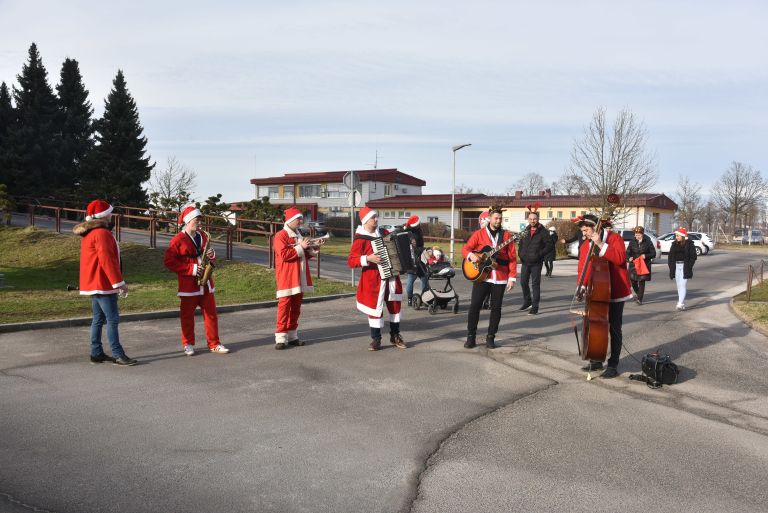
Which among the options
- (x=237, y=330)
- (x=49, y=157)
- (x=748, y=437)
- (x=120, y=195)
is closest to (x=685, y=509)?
(x=748, y=437)

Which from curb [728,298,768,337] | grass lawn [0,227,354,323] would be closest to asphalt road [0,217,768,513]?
curb [728,298,768,337]

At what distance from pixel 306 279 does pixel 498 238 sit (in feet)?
9.17

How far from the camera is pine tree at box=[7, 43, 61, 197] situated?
4244cm

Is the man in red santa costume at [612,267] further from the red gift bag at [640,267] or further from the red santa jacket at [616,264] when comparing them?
the red gift bag at [640,267]

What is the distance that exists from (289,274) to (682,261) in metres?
9.66

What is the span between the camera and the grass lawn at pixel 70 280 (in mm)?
12250

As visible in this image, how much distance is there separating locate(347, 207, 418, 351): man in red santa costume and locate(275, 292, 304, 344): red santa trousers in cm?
92

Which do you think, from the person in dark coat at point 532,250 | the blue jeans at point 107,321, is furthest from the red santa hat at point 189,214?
the person in dark coat at point 532,250

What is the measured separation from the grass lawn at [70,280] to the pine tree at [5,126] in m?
20.0

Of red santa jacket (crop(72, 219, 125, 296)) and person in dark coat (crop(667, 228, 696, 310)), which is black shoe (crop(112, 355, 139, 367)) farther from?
person in dark coat (crop(667, 228, 696, 310))

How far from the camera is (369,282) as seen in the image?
9.11m

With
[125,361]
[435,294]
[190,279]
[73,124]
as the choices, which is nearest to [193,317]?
[190,279]

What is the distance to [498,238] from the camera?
30.9 feet

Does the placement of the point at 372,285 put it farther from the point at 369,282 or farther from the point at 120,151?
the point at 120,151
